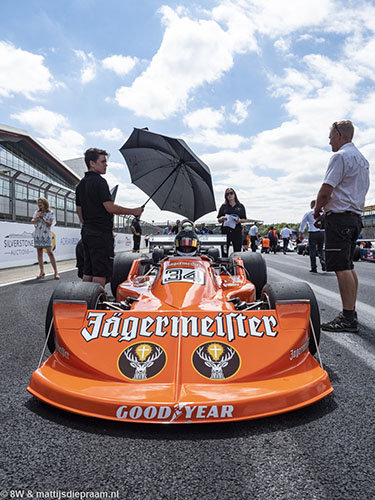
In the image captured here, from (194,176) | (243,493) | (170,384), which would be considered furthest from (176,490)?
(194,176)

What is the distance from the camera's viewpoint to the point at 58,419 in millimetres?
1818

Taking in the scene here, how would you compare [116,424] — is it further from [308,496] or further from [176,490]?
[308,496]

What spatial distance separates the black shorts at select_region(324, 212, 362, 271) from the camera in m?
3.47

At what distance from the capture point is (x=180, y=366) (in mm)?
1952

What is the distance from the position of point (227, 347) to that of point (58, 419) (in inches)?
35.8

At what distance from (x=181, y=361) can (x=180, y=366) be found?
0.12ft

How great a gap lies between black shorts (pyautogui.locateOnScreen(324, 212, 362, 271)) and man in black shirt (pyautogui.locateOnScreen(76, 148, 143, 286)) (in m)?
1.91

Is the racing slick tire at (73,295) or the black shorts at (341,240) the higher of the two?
the black shorts at (341,240)

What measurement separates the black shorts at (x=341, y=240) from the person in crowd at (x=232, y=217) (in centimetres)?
317

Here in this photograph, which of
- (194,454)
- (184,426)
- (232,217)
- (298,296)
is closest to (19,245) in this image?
(232,217)

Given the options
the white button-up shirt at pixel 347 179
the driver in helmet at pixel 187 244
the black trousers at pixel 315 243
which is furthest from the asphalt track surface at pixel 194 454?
the black trousers at pixel 315 243

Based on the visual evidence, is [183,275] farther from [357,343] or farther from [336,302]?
[336,302]

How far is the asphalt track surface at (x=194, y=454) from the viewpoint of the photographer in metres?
1.33

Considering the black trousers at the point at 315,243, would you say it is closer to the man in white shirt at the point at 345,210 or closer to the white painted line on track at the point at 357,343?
the white painted line on track at the point at 357,343
